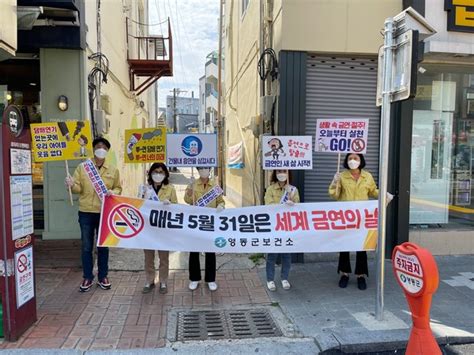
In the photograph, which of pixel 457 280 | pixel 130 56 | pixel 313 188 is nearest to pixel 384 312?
pixel 457 280

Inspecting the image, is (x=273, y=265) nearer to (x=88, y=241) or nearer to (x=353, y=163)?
(x=353, y=163)

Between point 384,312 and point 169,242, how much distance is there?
263 cm

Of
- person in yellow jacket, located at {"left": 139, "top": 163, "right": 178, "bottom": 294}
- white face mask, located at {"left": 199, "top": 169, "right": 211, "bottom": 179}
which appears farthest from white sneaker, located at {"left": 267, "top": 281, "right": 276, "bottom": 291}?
white face mask, located at {"left": 199, "top": 169, "right": 211, "bottom": 179}

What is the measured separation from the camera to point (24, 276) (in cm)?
387

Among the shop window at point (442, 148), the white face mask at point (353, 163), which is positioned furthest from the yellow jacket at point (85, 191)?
the shop window at point (442, 148)

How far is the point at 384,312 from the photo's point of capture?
4469 millimetres

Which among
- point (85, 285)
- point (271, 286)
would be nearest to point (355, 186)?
point (271, 286)

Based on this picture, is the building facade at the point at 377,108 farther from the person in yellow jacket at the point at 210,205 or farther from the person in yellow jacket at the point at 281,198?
the person in yellow jacket at the point at 210,205

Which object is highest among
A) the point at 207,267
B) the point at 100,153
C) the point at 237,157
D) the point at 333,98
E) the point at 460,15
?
the point at 460,15

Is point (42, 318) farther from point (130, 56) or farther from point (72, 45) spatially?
point (130, 56)

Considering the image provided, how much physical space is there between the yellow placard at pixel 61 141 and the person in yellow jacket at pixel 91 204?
0.67 feet

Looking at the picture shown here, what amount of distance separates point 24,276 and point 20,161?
1.12m

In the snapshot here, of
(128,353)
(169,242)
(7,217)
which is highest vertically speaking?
(7,217)

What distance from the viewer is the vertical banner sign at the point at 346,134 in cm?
511
